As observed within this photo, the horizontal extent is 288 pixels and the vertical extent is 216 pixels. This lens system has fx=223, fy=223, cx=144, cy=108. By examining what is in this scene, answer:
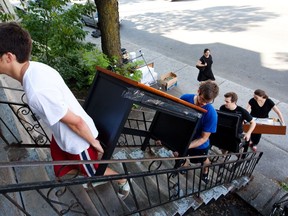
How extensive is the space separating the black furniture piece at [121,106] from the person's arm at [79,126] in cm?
27

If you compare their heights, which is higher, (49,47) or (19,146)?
(49,47)

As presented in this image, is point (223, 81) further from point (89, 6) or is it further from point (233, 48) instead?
point (89, 6)

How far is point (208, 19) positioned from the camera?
12844 millimetres

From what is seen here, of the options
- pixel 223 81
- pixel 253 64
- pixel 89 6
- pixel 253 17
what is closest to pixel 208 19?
pixel 253 17

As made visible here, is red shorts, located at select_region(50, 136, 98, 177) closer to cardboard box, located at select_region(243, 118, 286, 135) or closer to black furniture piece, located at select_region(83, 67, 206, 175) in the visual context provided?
black furniture piece, located at select_region(83, 67, 206, 175)

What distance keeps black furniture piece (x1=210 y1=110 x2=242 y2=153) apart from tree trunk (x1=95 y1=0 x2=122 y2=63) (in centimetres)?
355

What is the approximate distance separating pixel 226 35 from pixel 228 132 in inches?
336

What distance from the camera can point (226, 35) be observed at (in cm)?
1079

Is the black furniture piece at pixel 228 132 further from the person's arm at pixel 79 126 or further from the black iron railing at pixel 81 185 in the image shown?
the person's arm at pixel 79 126

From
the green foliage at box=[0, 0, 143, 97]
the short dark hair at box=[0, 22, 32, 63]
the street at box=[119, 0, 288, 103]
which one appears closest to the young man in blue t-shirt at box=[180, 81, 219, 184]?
the short dark hair at box=[0, 22, 32, 63]

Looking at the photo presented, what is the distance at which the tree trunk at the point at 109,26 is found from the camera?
5.26 m

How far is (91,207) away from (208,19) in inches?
503

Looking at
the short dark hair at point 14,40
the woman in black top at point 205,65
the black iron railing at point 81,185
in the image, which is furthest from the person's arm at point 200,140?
the woman in black top at point 205,65

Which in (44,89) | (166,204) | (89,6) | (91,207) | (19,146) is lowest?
(166,204)
